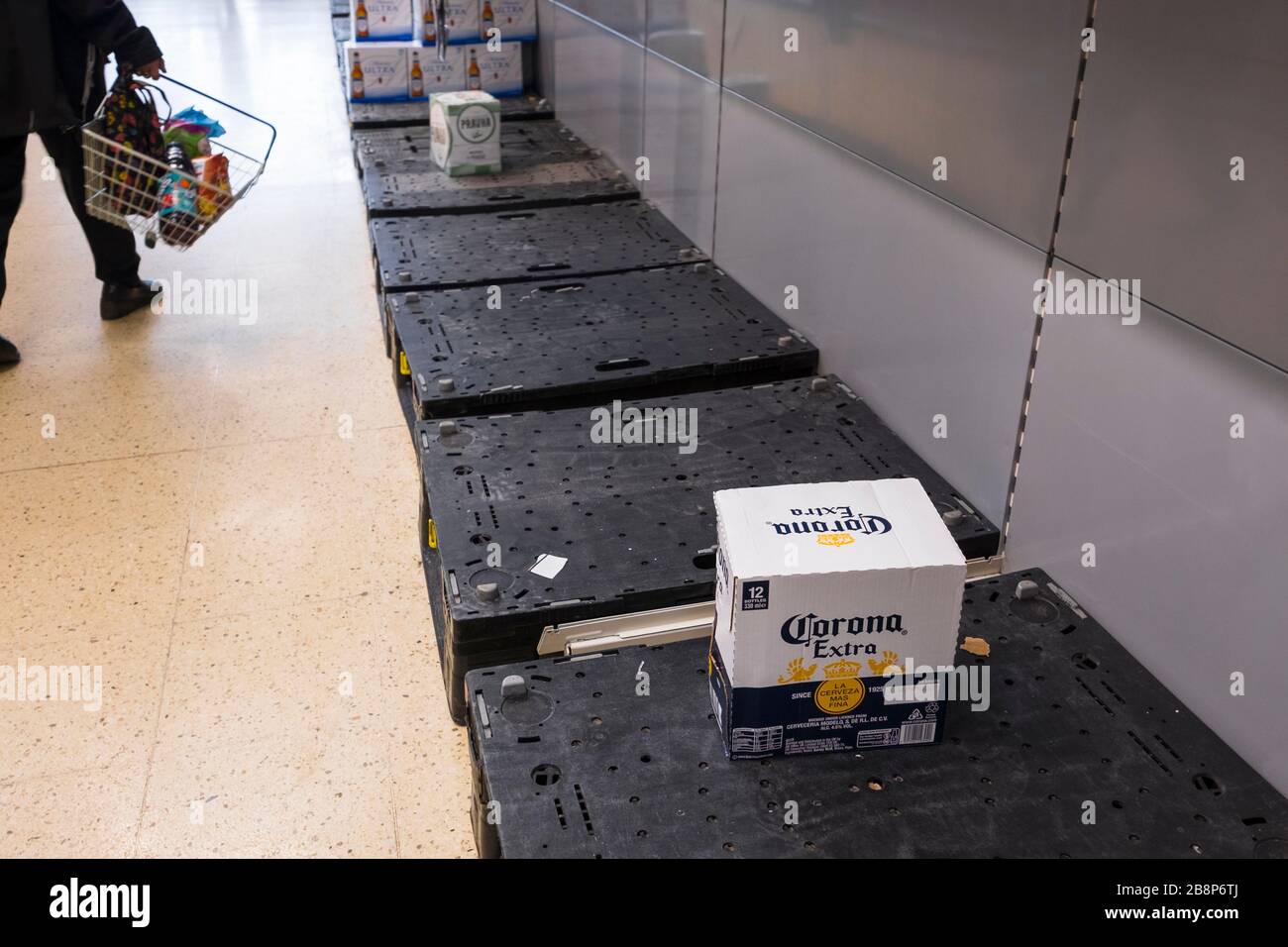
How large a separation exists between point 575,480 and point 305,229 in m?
3.09

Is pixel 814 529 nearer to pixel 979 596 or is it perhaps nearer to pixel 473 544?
pixel 979 596

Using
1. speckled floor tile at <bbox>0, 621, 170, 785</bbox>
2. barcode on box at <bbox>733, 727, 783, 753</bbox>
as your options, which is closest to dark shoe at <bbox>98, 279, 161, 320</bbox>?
speckled floor tile at <bbox>0, 621, 170, 785</bbox>

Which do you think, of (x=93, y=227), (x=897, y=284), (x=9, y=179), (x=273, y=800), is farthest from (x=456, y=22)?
(x=273, y=800)

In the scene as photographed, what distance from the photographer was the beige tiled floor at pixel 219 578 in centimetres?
189

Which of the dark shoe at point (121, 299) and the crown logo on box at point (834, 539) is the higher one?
the crown logo on box at point (834, 539)

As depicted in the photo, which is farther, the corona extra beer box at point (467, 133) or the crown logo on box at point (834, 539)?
the corona extra beer box at point (467, 133)

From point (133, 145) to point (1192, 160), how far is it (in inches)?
113

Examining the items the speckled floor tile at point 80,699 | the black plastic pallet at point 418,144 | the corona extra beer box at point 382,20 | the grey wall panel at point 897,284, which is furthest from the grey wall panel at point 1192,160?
the corona extra beer box at point 382,20

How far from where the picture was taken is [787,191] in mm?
2613

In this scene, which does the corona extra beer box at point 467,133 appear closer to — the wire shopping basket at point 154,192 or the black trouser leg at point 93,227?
the wire shopping basket at point 154,192

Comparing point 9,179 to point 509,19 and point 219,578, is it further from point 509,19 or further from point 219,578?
point 509,19

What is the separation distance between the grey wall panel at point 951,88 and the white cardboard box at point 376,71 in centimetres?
251
